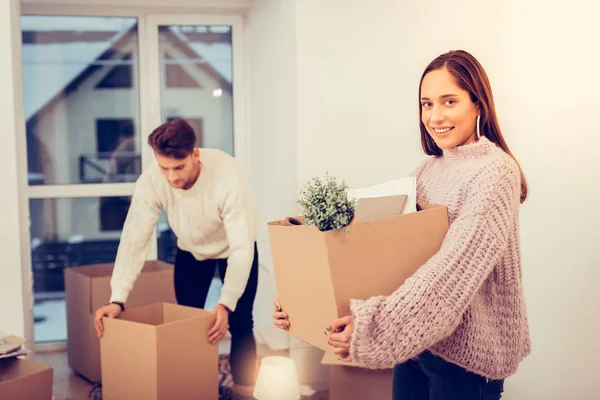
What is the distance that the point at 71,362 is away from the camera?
3.18 meters

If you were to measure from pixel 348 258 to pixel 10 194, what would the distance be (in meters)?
2.06

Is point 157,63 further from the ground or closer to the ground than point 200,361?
further from the ground

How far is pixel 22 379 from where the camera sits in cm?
203

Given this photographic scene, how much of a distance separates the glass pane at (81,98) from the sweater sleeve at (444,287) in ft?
9.17

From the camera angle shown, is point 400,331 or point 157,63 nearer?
point 400,331

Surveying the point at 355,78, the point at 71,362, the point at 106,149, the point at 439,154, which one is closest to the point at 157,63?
the point at 106,149

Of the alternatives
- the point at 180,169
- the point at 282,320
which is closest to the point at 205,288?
the point at 180,169

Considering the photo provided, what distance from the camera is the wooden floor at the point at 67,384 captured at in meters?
2.83

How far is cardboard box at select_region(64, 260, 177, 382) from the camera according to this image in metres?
2.95

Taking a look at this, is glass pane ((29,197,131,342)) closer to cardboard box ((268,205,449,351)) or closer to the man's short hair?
the man's short hair

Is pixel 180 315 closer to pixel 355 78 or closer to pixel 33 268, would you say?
pixel 355 78

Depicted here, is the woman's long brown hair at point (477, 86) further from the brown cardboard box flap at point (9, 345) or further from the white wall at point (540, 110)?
the brown cardboard box flap at point (9, 345)

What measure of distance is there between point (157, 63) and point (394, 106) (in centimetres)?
151

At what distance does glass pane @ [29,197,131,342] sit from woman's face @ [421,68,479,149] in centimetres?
269
